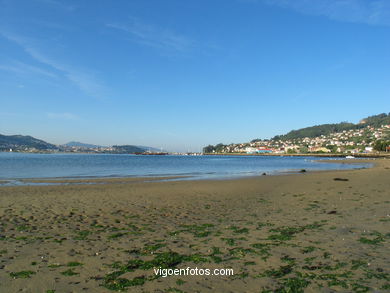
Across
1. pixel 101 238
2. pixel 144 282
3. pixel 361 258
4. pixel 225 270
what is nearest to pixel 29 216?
pixel 101 238

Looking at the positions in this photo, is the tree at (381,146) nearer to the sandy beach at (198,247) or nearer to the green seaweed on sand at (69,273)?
the sandy beach at (198,247)

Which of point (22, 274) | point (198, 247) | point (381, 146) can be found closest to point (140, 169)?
point (198, 247)

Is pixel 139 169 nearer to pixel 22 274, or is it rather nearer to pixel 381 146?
pixel 22 274

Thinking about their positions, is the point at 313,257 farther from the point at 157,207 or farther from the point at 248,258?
the point at 157,207

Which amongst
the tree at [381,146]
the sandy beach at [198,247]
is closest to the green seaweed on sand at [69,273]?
the sandy beach at [198,247]

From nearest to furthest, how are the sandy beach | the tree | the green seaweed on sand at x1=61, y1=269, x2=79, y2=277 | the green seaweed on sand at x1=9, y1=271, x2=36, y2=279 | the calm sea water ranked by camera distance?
1. the sandy beach
2. the green seaweed on sand at x1=9, y1=271, x2=36, y2=279
3. the green seaweed on sand at x1=61, y1=269, x2=79, y2=277
4. the calm sea water
5. the tree

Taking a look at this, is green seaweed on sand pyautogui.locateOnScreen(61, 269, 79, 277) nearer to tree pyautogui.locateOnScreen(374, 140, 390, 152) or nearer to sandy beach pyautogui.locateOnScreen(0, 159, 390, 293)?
sandy beach pyautogui.locateOnScreen(0, 159, 390, 293)

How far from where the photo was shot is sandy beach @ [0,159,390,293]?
209 inches

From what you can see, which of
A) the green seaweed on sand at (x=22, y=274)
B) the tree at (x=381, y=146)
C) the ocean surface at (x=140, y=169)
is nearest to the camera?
the green seaweed on sand at (x=22, y=274)

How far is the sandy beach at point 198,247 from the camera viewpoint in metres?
5.30

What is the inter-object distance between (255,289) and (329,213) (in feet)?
25.9

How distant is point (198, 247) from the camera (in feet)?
24.3

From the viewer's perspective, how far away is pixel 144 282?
Answer: 5.36m

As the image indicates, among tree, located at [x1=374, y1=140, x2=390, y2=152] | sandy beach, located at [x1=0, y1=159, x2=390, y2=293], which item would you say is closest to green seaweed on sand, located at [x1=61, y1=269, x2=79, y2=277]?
sandy beach, located at [x1=0, y1=159, x2=390, y2=293]
